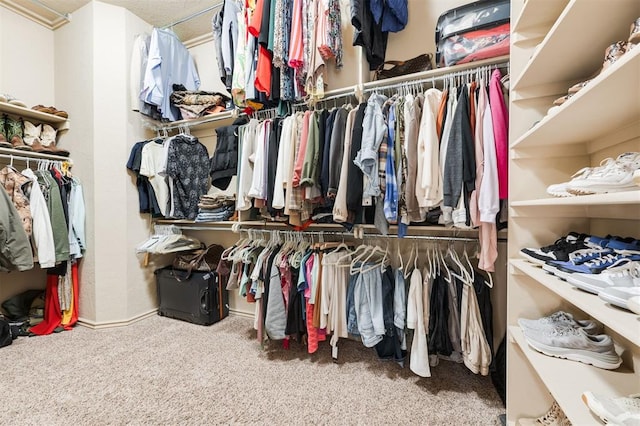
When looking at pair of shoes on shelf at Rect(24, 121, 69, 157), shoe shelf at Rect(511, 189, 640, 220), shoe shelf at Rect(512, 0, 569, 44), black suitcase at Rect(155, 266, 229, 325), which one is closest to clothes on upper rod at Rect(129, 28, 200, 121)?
pair of shoes on shelf at Rect(24, 121, 69, 157)

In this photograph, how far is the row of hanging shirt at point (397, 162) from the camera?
123 cm

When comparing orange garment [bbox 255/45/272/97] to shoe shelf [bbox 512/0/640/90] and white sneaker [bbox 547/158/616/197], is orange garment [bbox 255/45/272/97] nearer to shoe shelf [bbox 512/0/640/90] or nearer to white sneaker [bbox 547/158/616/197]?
Result: shoe shelf [bbox 512/0/640/90]

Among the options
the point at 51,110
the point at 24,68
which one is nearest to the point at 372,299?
the point at 51,110

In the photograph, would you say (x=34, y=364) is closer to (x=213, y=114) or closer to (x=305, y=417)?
(x=305, y=417)

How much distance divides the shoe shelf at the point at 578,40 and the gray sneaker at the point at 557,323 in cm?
96

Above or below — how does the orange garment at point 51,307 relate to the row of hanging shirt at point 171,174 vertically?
below

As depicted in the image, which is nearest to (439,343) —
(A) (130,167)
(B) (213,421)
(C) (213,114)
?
(B) (213,421)

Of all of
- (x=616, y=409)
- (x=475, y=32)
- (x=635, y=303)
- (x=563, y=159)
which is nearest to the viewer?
(x=635, y=303)

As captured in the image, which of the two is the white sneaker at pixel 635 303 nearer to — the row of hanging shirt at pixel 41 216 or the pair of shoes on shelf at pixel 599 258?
the pair of shoes on shelf at pixel 599 258

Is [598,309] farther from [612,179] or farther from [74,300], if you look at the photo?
[74,300]

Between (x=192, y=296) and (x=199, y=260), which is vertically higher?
(x=199, y=260)

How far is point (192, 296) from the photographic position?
7.57ft

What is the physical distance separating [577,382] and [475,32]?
5.19 ft

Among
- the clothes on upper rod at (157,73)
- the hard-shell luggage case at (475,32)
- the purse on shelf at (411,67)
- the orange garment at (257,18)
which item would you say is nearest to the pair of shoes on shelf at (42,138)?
the clothes on upper rod at (157,73)
